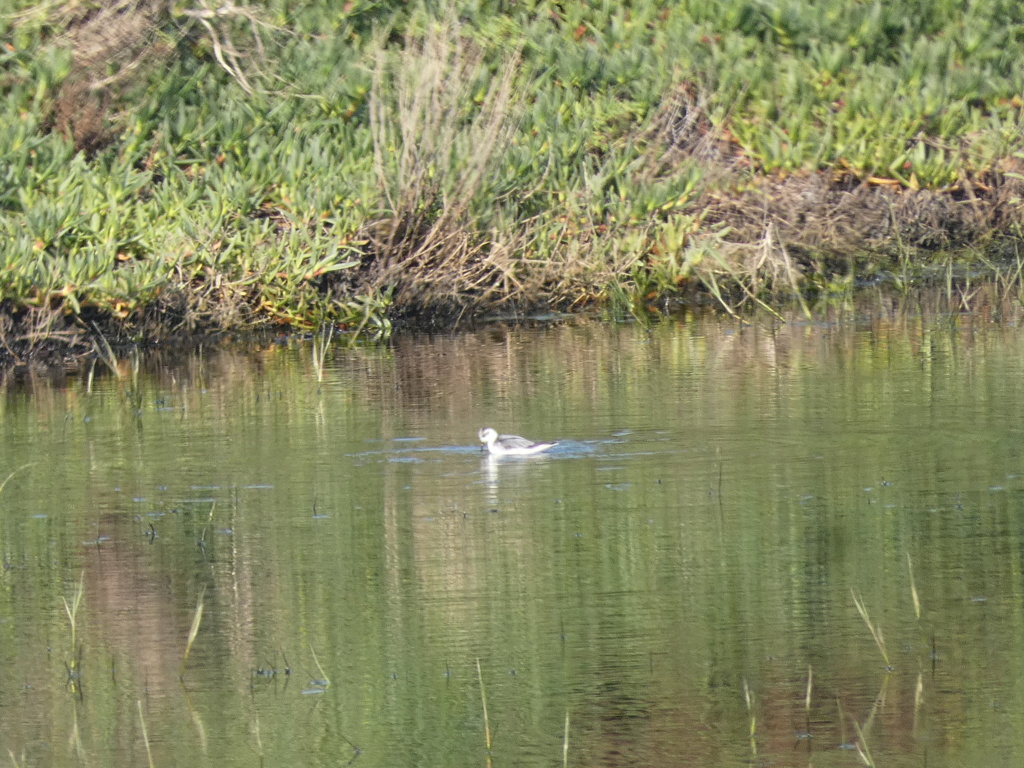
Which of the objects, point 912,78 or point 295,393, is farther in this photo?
point 912,78

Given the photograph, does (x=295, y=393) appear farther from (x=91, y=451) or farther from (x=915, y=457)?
(x=915, y=457)

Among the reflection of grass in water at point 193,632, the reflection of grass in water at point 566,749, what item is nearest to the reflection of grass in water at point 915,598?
the reflection of grass in water at point 566,749

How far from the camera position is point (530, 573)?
7.45 m

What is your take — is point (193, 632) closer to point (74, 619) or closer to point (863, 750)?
point (74, 619)

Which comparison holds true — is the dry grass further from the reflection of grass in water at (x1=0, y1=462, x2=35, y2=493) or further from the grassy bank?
the reflection of grass in water at (x1=0, y1=462, x2=35, y2=493)

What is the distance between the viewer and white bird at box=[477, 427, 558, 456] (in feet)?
31.8

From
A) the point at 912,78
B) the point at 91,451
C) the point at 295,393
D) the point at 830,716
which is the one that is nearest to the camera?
the point at 830,716

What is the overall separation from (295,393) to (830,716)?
24.0ft

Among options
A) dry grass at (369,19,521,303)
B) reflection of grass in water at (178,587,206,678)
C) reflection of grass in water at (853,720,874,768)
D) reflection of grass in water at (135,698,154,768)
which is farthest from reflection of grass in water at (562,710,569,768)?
dry grass at (369,19,521,303)

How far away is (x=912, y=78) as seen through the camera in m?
20.3

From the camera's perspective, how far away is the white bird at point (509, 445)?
969 cm

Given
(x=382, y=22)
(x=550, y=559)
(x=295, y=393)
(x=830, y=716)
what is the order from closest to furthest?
(x=830, y=716) → (x=550, y=559) → (x=295, y=393) → (x=382, y=22)

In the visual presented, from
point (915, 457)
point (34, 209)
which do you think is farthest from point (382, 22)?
point (915, 457)

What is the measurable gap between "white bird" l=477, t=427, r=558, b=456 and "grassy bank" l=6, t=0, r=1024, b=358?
19.5 feet
